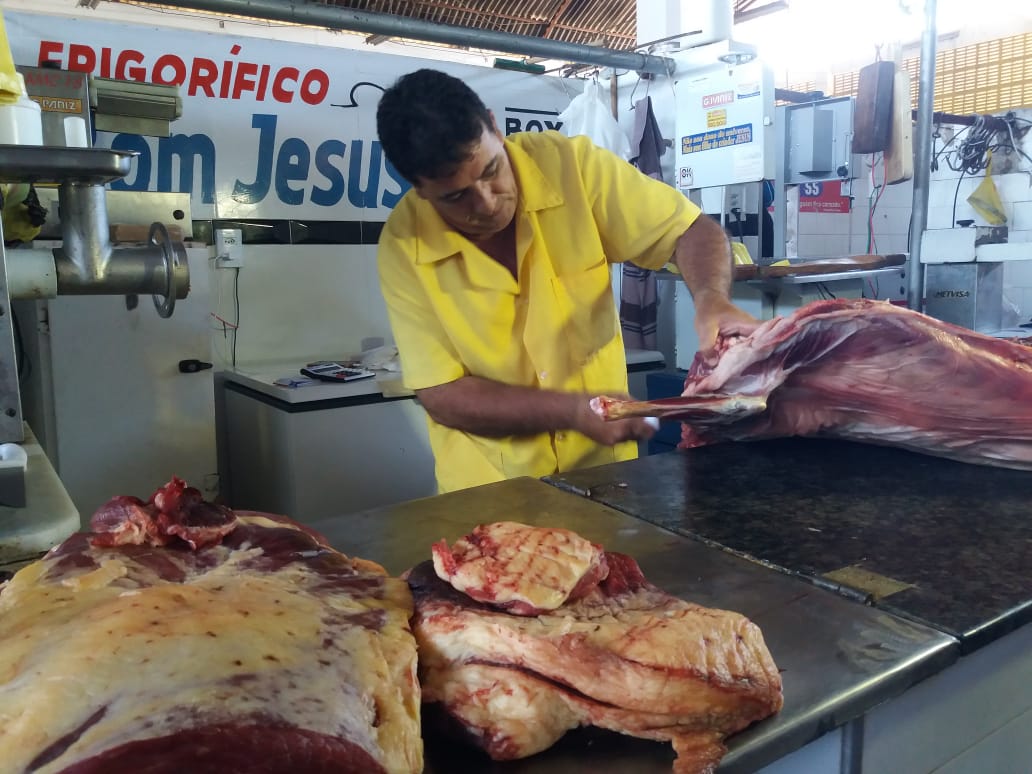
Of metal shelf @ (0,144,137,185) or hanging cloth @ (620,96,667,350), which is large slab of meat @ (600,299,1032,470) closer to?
metal shelf @ (0,144,137,185)

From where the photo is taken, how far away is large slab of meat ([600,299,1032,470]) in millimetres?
1761

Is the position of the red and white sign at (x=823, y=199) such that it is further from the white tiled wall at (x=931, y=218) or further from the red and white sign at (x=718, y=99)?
the red and white sign at (x=718, y=99)

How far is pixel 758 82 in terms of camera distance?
3.96 m

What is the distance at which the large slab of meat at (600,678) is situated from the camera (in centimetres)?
78

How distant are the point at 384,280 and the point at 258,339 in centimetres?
200

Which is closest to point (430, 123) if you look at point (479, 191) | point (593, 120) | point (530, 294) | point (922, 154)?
point (479, 191)

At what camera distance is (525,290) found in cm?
216

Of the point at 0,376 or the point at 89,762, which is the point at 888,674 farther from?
the point at 0,376

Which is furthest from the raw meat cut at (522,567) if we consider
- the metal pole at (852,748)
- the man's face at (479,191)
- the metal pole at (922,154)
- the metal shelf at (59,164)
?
the metal pole at (922,154)

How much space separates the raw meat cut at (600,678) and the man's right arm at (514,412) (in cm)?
100

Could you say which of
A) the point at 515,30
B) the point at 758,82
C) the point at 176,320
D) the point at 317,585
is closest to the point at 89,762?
the point at 317,585

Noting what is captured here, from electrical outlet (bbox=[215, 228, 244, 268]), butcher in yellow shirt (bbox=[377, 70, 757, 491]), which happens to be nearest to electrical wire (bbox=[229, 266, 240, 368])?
electrical outlet (bbox=[215, 228, 244, 268])

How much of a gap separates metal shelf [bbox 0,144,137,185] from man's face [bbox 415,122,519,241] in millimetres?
736

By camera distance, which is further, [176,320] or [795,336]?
[176,320]
